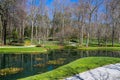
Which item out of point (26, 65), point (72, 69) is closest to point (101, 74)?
point (72, 69)

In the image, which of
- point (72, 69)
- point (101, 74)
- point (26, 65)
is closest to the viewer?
point (101, 74)

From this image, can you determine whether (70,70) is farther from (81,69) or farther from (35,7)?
(35,7)

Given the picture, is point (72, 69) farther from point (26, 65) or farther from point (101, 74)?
point (26, 65)

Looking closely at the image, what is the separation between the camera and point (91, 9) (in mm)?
58812

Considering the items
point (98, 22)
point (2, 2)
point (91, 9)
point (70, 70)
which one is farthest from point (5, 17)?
point (98, 22)

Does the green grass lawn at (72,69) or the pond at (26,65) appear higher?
the green grass lawn at (72,69)

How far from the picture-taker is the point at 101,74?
1594cm

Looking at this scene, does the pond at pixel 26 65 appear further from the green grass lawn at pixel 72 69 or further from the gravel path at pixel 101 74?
the gravel path at pixel 101 74

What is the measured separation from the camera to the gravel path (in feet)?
49.6

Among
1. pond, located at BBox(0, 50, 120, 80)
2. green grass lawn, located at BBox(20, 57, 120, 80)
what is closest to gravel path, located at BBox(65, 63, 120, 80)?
green grass lawn, located at BBox(20, 57, 120, 80)

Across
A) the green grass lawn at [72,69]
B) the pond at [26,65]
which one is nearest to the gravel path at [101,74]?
the green grass lawn at [72,69]

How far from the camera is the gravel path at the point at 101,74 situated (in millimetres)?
15125

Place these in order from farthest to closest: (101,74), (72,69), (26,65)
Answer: (26,65)
(72,69)
(101,74)

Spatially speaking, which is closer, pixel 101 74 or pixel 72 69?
pixel 101 74
